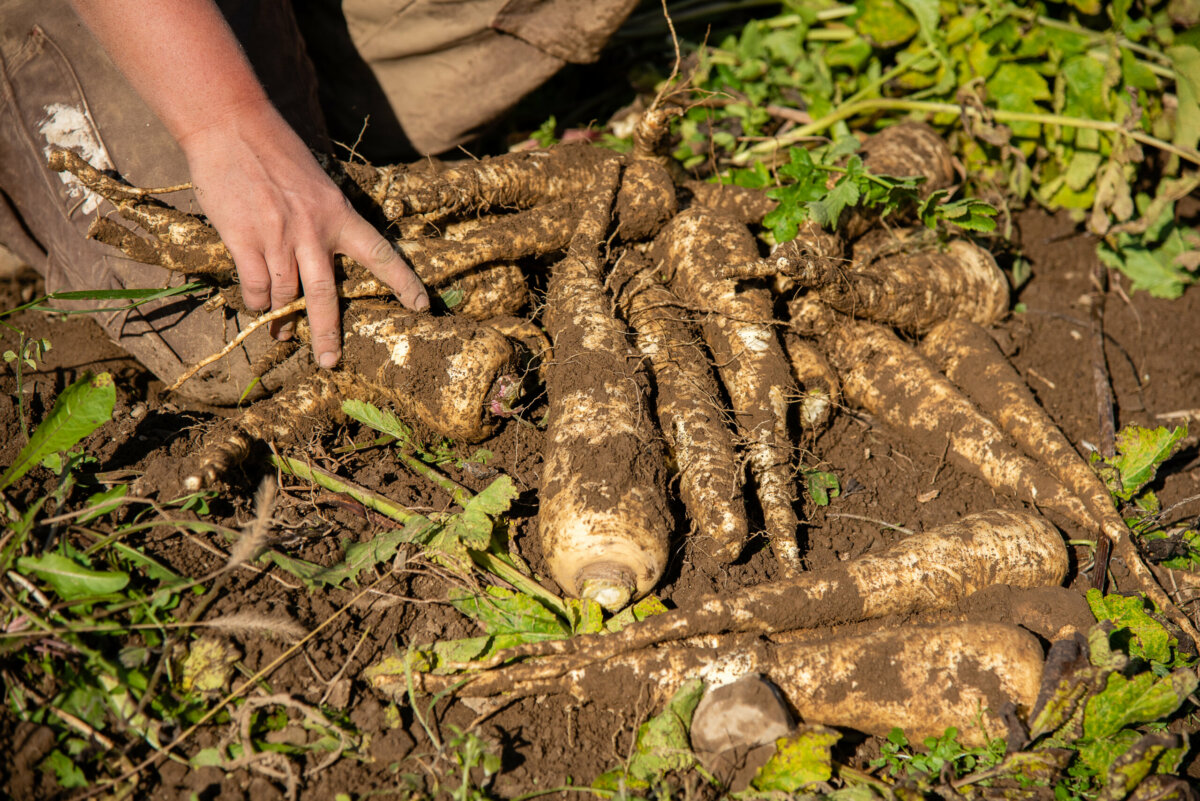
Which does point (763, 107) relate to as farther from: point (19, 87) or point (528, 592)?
point (19, 87)

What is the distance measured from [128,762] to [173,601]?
41cm

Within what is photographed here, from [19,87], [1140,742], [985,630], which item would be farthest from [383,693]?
[19,87]

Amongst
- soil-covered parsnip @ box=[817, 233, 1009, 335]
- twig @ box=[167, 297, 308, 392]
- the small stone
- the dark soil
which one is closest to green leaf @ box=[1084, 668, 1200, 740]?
the dark soil

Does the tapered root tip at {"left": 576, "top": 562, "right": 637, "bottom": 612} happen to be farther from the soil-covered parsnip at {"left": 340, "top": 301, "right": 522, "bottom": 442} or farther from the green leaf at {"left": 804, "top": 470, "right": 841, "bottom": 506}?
the green leaf at {"left": 804, "top": 470, "right": 841, "bottom": 506}

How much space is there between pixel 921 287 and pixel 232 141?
2757 mm

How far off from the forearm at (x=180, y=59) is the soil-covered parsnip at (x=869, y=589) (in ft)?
6.07

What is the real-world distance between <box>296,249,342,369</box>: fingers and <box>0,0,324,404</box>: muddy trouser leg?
0.32 meters

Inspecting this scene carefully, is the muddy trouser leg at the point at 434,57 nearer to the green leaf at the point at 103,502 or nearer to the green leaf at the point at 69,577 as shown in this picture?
the green leaf at the point at 103,502

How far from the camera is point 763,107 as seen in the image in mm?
3961

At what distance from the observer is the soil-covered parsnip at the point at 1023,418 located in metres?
2.48

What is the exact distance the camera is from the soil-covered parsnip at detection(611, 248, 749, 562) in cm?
237

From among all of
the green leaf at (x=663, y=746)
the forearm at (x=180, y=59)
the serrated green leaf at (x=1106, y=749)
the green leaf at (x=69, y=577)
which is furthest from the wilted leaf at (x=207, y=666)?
the serrated green leaf at (x=1106, y=749)

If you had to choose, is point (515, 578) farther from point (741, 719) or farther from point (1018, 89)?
point (1018, 89)

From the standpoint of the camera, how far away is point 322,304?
96.0 inches
